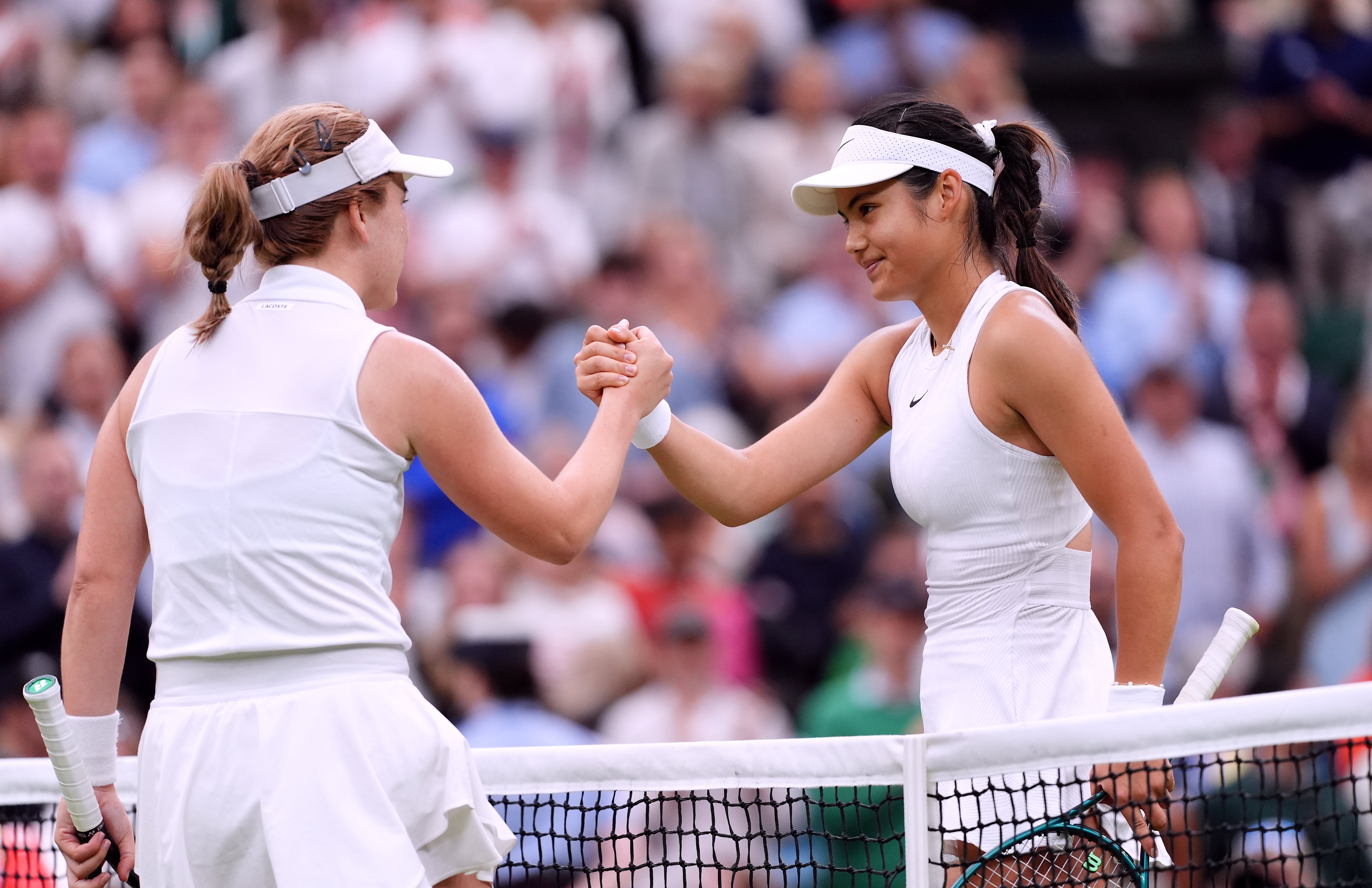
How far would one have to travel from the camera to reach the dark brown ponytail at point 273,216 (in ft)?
9.21

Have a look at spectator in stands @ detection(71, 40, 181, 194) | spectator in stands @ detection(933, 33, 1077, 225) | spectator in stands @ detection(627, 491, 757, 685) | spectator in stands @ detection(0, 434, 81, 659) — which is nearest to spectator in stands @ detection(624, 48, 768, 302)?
spectator in stands @ detection(933, 33, 1077, 225)

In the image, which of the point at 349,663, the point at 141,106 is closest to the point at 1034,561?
the point at 349,663

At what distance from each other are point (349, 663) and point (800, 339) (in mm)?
6087

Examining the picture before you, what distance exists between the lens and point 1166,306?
8.87 meters

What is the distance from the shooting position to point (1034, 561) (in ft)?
10.4

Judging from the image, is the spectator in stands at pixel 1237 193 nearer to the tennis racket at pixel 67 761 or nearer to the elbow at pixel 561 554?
the elbow at pixel 561 554

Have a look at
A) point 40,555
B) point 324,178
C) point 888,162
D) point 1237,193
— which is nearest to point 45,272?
point 40,555

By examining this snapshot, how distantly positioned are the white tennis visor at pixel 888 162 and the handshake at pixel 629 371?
0.46m

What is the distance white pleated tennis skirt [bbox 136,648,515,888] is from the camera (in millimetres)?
2602

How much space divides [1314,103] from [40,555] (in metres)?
7.67

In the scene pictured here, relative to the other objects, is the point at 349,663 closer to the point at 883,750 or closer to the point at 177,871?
the point at 177,871

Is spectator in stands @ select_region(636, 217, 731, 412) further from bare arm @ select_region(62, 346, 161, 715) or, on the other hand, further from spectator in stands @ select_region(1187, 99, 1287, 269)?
bare arm @ select_region(62, 346, 161, 715)

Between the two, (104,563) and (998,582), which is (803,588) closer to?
(998,582)

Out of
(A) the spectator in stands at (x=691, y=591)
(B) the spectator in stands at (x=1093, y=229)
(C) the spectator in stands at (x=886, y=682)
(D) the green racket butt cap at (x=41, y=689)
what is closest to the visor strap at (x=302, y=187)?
(D) the green racket butt cap at (x=41, y=689)
